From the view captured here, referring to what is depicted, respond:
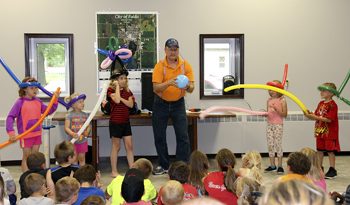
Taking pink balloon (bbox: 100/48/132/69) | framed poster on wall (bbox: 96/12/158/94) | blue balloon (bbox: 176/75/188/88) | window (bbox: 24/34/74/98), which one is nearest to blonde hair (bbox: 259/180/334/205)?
blue balloon (bbox: 176/75/188/88)

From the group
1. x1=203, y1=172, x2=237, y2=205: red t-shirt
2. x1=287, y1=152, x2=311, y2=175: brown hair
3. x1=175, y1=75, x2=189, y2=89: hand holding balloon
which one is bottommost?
x1=203, y1=172, x2=237, y2=205: red t-shirt

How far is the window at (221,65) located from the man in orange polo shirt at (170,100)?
4.98 feet

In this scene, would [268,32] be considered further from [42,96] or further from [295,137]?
[42,96]

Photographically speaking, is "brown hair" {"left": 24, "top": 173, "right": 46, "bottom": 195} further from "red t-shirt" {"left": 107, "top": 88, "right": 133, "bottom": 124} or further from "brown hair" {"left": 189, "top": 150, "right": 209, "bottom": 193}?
"red t-shirt" {"left": 107, "top": 88, "right": 133, "bottom": 124}

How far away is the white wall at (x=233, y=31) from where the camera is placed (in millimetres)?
7883

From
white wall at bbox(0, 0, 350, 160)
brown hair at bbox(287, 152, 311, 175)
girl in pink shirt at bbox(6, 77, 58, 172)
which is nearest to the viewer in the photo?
brown hair at bbox(287, 152, 311, 175)

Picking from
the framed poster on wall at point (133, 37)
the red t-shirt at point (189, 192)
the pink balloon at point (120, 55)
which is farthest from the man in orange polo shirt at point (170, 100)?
the red t-shirt at point (189, 192)

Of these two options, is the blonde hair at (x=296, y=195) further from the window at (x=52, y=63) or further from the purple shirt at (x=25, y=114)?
the window at (x=52, y=63)

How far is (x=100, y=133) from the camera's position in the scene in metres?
8.17

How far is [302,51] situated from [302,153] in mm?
4687

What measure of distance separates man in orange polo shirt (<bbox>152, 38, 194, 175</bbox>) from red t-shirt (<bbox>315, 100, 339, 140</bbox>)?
1.79m

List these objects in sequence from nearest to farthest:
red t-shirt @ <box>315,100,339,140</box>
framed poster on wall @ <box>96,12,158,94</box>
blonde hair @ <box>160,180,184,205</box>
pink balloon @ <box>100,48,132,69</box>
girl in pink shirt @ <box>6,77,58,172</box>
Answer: blonde hair @ <box>160,180,184,205</box> → girl in pink shirt @ <box>6,77,58,172</box> → red t-shirt @ <box>315,100,339,140</box> → pink balloon @ <box>100,48,132,69</box> → framed poster on wall @ <box>96,12,158,94</box>

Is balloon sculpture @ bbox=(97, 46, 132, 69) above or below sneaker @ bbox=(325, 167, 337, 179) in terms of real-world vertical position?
above

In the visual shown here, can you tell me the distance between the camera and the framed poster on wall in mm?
8008
